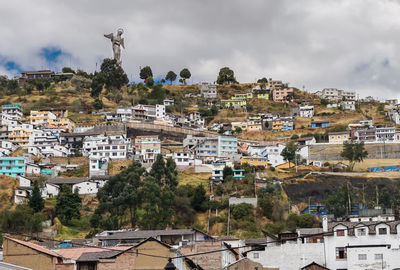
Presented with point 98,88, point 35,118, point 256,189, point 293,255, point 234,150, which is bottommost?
point 293,255

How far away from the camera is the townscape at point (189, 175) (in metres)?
38.1

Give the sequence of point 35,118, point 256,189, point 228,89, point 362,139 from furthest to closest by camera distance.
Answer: point 228,89 < point 35,118 < point 362,139 < point 256,189

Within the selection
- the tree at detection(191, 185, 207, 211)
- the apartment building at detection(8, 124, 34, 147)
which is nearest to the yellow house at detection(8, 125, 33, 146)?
the apartment building at detection(8, 124, 34, 147)

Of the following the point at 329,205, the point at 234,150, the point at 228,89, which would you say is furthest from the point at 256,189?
the point at 228,89

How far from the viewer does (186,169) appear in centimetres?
7938

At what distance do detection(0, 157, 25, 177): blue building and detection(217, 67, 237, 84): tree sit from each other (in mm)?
75752

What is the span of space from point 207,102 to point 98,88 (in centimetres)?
2525

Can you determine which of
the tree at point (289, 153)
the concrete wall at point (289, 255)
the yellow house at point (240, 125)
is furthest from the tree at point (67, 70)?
the concrete wall at point (289, 255)

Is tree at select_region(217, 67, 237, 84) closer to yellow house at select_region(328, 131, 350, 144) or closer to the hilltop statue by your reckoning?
the hilltop statue

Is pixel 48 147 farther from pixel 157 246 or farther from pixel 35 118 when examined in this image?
pixel 157 246

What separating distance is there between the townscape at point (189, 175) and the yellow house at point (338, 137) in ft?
0.61

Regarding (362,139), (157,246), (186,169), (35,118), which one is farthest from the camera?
(35,118)

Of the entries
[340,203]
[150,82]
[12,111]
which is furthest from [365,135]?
[12,111]

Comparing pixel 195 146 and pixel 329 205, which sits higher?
pixel 195 146
